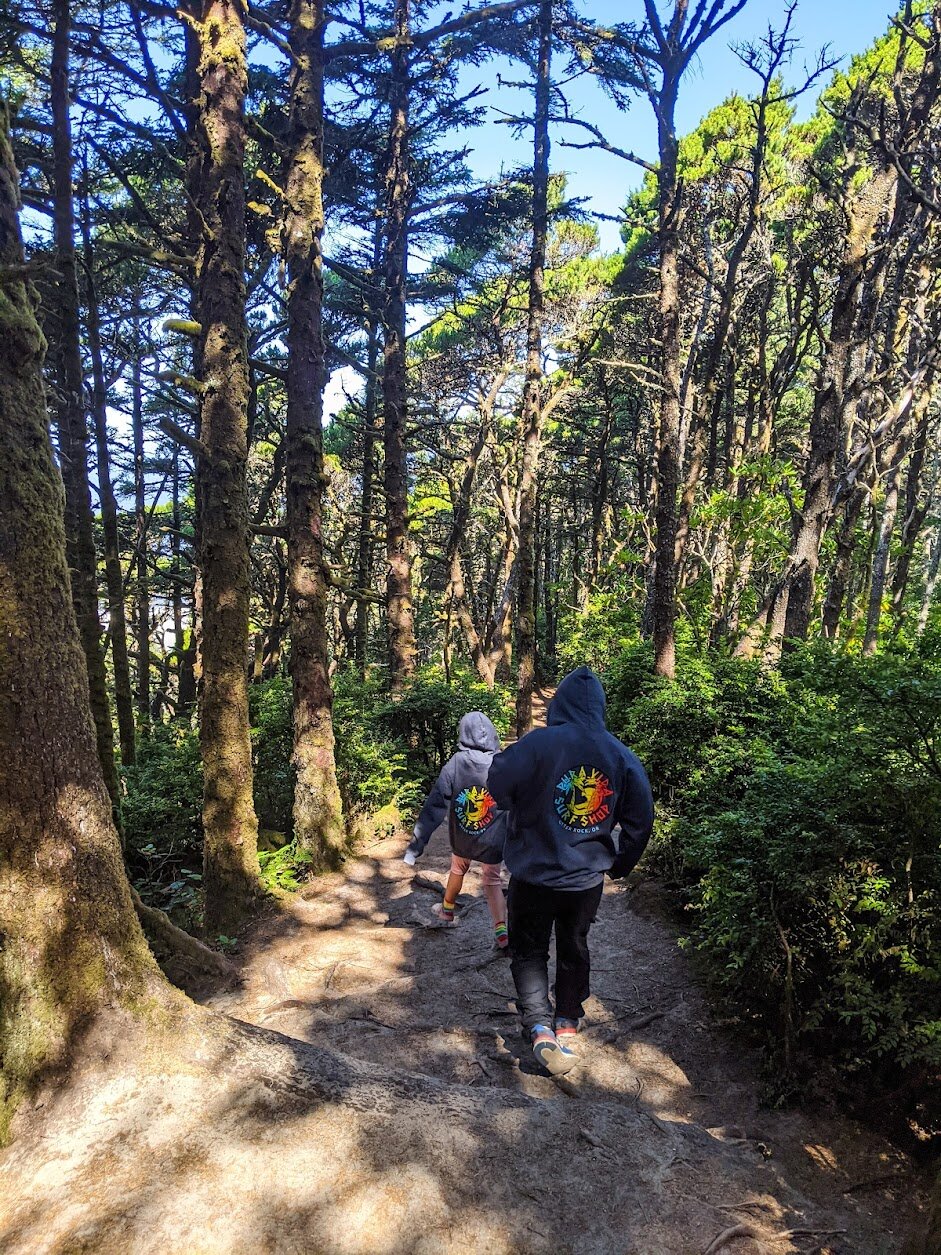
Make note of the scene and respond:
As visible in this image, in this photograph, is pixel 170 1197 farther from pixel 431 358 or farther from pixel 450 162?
pixel 431 358

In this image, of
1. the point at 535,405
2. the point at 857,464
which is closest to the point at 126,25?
the point at 535,405

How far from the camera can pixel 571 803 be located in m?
3.67

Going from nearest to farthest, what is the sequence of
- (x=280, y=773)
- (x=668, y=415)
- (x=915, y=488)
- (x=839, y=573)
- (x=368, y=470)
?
(x=280, y=773) → (x=668, y=415) → (x=839, y=573) → (x=915, y=488) → (x=368, y=470)

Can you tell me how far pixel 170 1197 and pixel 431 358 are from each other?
1903cm

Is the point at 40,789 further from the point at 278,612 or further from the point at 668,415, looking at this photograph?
the point at 278,612

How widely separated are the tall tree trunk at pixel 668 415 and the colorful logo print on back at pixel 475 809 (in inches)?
215

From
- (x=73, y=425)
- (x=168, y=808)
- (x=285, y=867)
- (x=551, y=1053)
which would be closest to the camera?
(x=551, y=1053)

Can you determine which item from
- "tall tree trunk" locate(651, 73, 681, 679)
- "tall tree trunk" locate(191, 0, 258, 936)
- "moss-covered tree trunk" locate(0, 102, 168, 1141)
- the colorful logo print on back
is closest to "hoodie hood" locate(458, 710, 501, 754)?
the colorful logo print on back

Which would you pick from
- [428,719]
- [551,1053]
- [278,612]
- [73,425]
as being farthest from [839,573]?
[73,425]

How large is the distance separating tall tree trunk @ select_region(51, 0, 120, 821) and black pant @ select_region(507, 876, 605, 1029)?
15.1ft

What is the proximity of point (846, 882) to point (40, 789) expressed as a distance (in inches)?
151

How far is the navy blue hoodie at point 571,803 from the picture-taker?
11.9ft

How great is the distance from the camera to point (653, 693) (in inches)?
356

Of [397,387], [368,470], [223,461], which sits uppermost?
[397,387]
